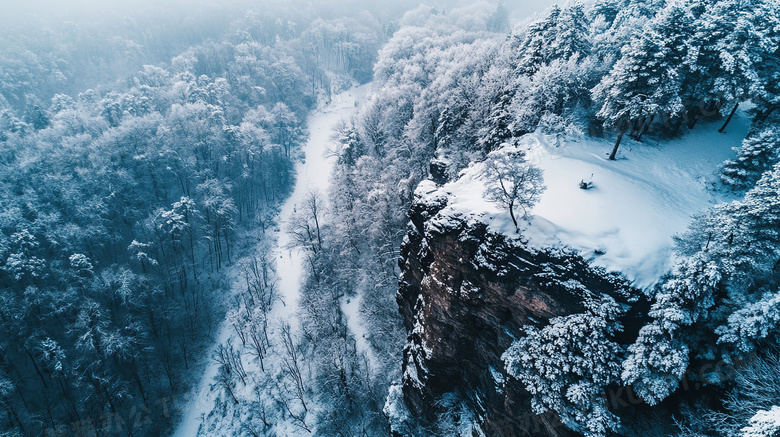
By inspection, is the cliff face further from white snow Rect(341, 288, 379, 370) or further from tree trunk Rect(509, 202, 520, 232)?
white snow Rect(341, 288, 379, 370)

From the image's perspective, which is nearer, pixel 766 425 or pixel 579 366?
pixel 766 425

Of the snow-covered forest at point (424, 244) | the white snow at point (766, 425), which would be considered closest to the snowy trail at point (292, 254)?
the snow-covered forest at point (424, 244)

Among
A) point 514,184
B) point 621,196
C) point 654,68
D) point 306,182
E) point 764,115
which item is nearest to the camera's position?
point 514,184

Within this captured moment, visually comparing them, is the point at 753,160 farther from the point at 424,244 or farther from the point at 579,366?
the point at 424,244

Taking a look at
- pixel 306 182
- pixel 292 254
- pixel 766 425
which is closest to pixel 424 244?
pixel 766 425

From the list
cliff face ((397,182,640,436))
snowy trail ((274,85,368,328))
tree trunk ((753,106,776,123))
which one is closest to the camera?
cliff face ((397,182,640,436))

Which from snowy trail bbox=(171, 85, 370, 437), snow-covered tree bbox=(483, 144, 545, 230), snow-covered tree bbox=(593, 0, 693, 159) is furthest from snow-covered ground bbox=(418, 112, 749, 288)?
snowy trail bbox=(171, 85, 370, 437)
